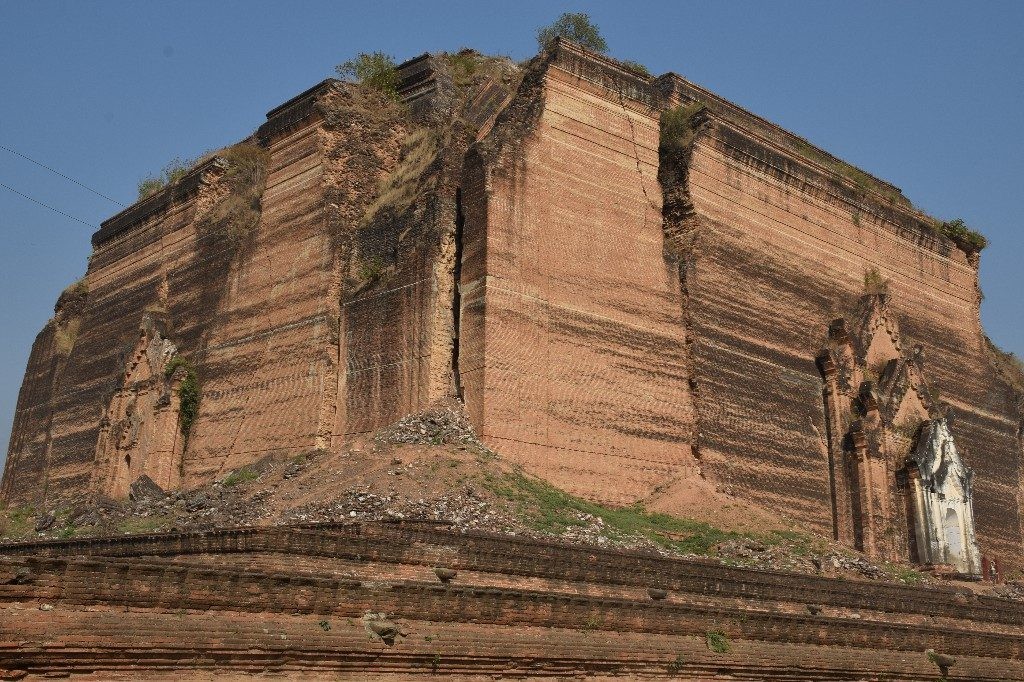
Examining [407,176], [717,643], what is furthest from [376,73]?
[717,643]

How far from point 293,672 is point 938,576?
19984 mm

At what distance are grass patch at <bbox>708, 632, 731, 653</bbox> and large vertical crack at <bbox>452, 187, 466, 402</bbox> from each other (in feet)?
29.8

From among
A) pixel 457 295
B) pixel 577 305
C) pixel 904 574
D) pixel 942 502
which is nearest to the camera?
pixel 457 295

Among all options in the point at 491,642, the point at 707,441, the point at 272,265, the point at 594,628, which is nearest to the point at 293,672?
the point at 491,642

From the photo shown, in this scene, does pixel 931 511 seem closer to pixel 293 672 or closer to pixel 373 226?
pixel 373 226

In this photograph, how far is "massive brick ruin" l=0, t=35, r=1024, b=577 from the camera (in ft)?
66.8

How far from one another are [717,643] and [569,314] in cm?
1022

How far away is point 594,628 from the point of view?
→ 10.1m

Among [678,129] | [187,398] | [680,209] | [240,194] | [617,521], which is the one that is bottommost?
[617,521]

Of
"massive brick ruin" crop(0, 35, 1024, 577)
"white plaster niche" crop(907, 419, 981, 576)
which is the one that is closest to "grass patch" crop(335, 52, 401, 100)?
"massive brick ruin" crop(0, 35, 1024, 577)

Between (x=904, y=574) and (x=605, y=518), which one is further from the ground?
(x=605, y=518)

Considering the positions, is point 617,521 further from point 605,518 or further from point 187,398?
point 187,398

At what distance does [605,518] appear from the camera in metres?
18.3

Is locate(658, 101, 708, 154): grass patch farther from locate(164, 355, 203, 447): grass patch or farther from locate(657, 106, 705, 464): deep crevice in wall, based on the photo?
locate(164, 355, 203, 447): grass patch
